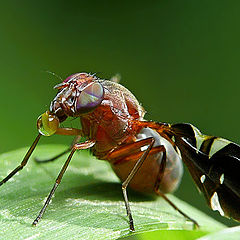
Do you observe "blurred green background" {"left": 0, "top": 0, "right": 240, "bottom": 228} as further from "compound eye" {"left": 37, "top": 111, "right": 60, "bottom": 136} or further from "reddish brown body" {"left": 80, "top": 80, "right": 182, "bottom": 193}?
"compound eye" {"left": 37, "top": 111, "right": 60, "bottom": 136}

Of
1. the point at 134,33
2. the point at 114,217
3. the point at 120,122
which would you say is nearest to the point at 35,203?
the point at 114,217

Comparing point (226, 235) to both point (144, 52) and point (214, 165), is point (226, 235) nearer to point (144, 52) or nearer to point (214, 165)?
point (214, 165)

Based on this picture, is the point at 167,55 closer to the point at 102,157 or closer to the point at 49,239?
the point at 102,157

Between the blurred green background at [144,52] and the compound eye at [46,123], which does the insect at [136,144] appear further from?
the blurred green background at [144,52]

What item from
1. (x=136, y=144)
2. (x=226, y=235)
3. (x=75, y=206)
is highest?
(x=226, y=235)

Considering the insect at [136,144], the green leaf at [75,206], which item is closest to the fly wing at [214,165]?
the insect at [136,144]

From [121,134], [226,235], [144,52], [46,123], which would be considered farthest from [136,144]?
[144,52]
